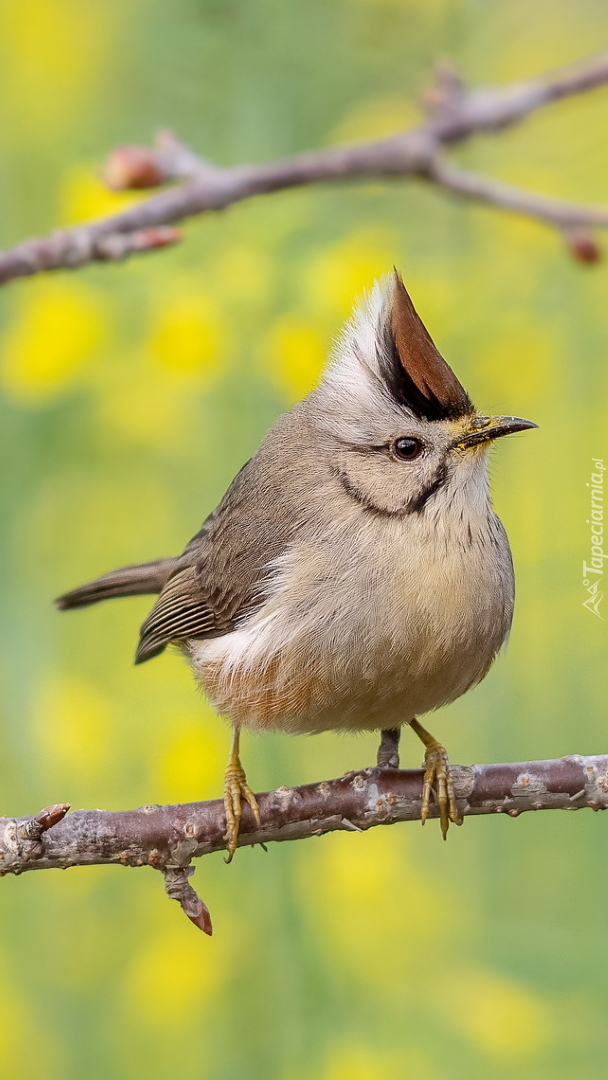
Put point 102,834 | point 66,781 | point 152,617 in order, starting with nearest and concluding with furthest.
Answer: point 102,834
point 152,617
point 66,781

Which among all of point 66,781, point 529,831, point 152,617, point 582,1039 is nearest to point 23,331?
point 152,617

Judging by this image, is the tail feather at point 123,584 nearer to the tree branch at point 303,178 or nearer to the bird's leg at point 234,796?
the bird's leg at point 234,796

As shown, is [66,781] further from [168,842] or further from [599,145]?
[599,145]

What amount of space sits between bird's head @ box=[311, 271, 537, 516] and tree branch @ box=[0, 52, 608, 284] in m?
0.27

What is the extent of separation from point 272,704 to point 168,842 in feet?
1.07

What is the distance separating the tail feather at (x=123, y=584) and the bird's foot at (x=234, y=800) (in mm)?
448

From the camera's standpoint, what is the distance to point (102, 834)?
1617mm

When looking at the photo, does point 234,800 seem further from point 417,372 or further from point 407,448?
point 417,372

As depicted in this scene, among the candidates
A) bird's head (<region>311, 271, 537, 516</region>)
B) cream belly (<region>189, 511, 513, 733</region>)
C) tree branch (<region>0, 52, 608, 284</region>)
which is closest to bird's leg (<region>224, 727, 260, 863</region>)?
cream belly (<region>189, 511, 513, 733</region>)

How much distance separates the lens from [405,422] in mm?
1825

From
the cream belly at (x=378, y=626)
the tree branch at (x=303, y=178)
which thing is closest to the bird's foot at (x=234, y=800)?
the cream belly at (x=378, y=626)

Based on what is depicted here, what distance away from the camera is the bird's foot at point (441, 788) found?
70.7 inches

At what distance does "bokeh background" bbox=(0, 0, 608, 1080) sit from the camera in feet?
8.05

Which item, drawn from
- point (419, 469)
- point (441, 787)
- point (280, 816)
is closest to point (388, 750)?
point (441, 787)
